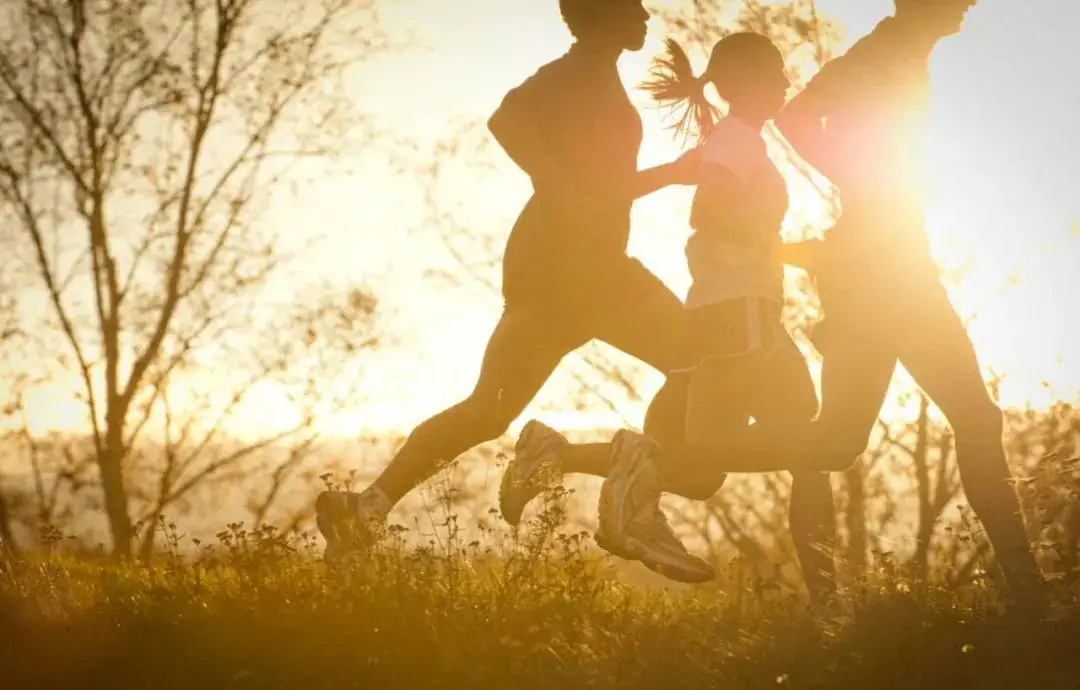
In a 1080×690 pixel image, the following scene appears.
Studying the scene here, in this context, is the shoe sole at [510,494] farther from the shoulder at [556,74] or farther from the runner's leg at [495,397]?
the shoulder at [556,74]

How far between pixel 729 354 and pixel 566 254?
872mm

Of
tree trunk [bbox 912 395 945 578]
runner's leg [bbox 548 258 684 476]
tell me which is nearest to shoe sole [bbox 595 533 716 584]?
runner's leg [bbox 548 258 684 476]

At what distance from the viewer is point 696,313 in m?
4.95

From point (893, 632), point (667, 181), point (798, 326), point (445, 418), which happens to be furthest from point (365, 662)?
point (798, 326)

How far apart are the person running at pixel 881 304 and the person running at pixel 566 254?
0.68m

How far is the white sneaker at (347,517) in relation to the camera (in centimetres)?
500

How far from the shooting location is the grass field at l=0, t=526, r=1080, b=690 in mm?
3963

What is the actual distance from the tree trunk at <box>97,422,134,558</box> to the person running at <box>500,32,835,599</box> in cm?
542

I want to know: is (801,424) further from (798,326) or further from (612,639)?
(798,326)

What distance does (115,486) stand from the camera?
31.0 ft

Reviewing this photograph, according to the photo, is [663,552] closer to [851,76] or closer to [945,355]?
[945,355]

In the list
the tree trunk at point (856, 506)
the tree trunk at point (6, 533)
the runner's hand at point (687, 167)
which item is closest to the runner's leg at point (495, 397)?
the runner's hand at point (687, 167)

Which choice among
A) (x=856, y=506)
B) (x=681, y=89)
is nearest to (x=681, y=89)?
(x=681, y=89)

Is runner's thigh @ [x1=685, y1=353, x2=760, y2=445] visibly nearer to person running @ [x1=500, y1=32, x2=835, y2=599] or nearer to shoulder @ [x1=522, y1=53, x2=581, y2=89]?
person running @ [x1=500, y1=32, x2=835, y2=599]
